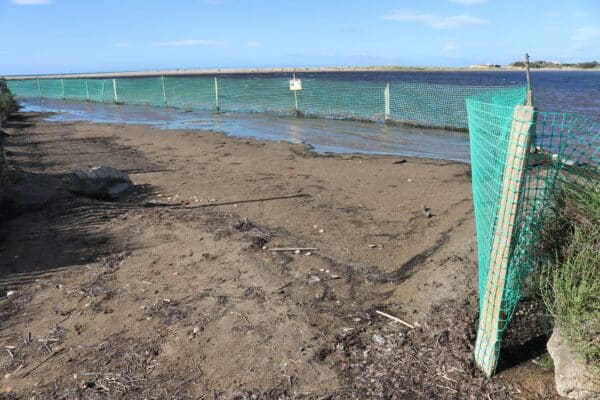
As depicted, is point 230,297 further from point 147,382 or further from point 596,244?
point 596,244

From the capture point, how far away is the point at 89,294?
493 centimetres

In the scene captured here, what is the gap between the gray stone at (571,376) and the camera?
3.03m

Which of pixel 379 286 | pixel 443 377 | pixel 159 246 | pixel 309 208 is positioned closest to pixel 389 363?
pixel 443 377

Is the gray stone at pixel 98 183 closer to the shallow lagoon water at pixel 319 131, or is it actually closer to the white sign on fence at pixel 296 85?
the shallow lagoon water at pixel 319 131

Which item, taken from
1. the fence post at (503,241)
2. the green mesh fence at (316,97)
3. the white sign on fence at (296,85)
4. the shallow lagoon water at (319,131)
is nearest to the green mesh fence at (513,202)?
the fence post at (503,241)

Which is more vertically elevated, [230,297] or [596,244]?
[596,244]

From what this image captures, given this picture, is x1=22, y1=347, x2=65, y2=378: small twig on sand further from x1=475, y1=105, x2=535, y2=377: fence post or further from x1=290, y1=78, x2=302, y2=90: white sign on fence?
x1=290, y1=78, x2=302, y2=90: white sign on fence

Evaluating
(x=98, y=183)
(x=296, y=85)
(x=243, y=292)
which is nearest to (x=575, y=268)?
(x=243, y=292)

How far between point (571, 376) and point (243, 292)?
9.06ft

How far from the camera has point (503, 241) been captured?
321 centimetres

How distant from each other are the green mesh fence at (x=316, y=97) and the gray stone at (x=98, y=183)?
8605mm

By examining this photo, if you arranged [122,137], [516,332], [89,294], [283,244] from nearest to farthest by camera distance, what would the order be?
[516,332]
[89,294]
[283,244]
[122,137]

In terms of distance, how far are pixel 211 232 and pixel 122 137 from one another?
1140cm

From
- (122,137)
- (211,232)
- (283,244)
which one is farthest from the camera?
(122,137)
